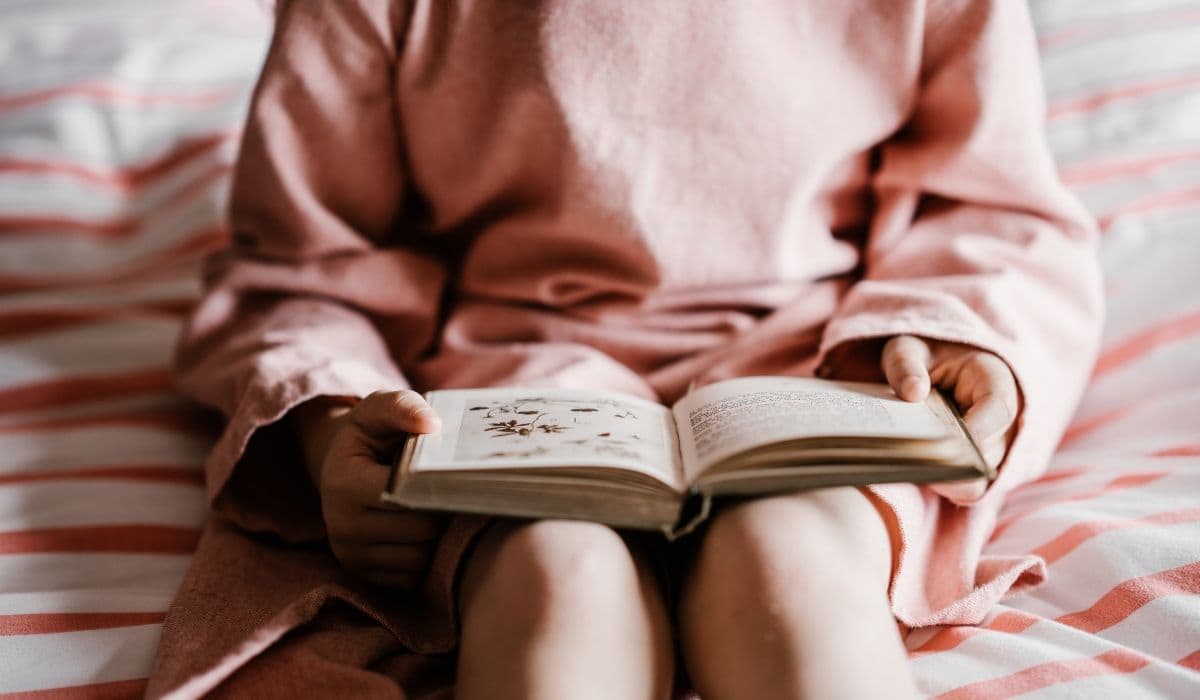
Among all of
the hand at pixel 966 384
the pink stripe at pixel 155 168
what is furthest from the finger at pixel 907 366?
the pink stripe at pixel 155 168

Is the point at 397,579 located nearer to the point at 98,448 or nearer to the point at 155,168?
the point at 98,448

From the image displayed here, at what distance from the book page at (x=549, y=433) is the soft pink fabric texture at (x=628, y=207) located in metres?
0.09

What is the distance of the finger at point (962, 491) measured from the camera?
0.61 m

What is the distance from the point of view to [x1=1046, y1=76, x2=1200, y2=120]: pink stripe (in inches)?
39.8

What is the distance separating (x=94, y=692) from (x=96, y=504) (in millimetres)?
193

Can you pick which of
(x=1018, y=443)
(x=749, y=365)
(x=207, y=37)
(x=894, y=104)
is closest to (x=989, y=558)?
(x=1018, y=443)

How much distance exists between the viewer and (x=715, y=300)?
0.75 metres

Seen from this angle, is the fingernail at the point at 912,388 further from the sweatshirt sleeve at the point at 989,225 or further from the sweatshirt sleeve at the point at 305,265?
the sweatshirt sleeve at the point at 305,265

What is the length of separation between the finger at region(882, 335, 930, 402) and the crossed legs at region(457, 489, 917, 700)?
8 centimetres

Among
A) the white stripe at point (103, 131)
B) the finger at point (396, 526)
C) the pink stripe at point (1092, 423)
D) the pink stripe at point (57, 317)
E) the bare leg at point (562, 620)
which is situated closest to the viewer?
the bare leg at point (562, 620)

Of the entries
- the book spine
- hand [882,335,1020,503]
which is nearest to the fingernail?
hand [882,335,1020,503]

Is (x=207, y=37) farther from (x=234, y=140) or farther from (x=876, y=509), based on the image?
(x=876, y=509)

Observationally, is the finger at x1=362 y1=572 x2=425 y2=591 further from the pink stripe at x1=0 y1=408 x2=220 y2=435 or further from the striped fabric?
the pink stripe at x1=0 y1=408 x2=220 y2=435

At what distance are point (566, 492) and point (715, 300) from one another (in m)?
0.29
